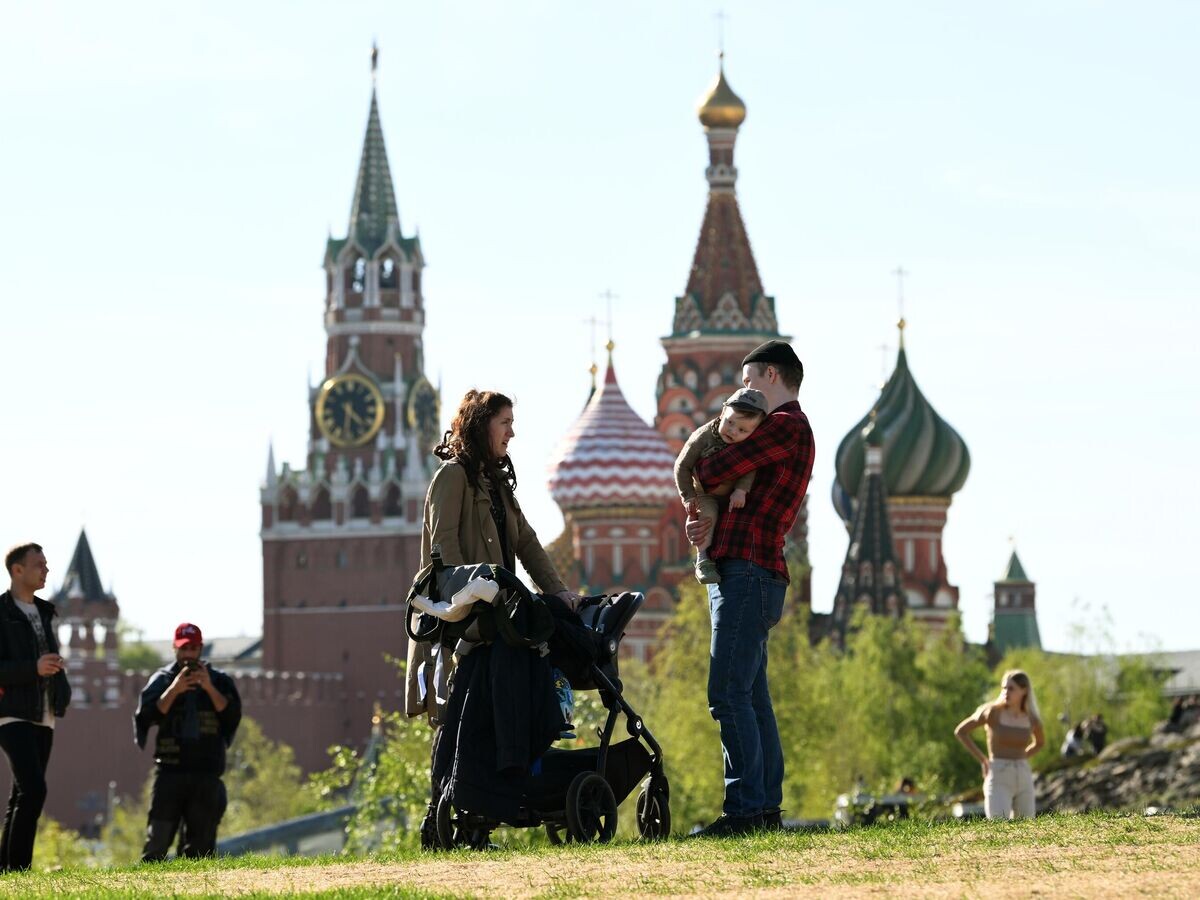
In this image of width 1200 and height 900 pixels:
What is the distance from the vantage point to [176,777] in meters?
14.0

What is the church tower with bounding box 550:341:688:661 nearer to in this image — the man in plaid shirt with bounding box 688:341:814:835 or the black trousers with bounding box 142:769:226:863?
the black trousers with bounding box 142:769:226:863

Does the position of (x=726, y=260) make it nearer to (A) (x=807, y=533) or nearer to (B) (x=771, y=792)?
(A) (x=807, y=533)

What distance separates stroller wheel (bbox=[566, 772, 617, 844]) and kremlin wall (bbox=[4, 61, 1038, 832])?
69.0 m

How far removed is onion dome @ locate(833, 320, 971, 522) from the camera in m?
87.0

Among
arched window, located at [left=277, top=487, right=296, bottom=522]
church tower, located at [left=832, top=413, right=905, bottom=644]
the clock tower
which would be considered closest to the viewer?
church tower, located at [left=832, top=413, right=905, bottom=644]

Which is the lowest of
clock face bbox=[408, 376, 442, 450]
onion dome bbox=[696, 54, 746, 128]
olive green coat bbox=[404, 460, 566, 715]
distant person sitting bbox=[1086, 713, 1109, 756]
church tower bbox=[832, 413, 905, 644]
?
distant person sitting bbox=[1086, 713, 1109, 756]

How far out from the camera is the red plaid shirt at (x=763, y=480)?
11.4m

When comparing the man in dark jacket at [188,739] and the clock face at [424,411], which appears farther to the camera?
the clock face at [424,411]

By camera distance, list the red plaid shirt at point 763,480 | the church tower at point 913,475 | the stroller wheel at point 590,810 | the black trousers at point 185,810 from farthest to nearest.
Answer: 1. the church tower at point 913,475
2. the black trousers at point 185,810
3. the red plaid shirt at point 763,480
4. the stroller wheel at point 590,810

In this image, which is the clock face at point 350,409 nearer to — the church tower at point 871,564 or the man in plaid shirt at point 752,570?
the church tower at point 871,564

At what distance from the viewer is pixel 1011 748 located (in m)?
15.1

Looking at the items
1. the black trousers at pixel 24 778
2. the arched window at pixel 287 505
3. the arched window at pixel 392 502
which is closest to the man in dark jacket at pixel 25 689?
the black trousers at pixel 24 778

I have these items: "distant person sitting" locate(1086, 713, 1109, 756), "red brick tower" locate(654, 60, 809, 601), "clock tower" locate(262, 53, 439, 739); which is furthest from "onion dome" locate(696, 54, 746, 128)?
"distant person sitting" locate(1086, 713, 1109, 756)

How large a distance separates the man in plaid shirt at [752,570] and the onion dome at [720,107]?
8024 cm
